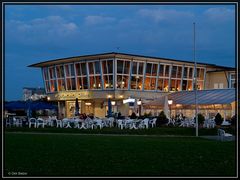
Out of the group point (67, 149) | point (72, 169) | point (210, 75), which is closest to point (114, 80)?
point (210, 75)

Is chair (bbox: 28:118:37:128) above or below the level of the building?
below

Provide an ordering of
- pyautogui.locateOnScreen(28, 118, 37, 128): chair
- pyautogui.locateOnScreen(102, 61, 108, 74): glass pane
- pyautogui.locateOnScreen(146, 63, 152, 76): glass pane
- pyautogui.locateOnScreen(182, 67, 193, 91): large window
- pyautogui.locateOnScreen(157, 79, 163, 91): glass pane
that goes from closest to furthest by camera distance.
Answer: pyautogui.locateOnScreen(28, 118, 37, 128): chair
pyautogui.locateOnScreen(102, 61, 108, 74): glass pane
pyautogui.locateOnScreen(146, 63, 152, 76): glass pane
pyautogui.locateOnScreen(157, 79, 163, 91): glass pane
pyautogui.locateOnScreen(182, 67, 193, 91): large window

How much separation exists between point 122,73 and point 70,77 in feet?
24.5

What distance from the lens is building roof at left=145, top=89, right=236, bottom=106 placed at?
37131 millimetres

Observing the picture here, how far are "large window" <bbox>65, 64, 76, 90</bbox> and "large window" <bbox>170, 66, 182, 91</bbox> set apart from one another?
11.2 meters

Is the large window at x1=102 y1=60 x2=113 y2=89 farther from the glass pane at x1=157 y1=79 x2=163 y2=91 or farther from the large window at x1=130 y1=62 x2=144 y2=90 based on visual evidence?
the glass pane at x1=157 y1=79 x2=163 y2=91

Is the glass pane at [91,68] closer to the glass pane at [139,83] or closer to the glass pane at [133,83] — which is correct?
the glass pane at [133,83]

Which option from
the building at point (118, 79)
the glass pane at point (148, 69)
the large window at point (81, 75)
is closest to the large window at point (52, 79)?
the building at point (118, 79)

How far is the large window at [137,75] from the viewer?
4981 cm

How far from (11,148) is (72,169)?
526 centimetres

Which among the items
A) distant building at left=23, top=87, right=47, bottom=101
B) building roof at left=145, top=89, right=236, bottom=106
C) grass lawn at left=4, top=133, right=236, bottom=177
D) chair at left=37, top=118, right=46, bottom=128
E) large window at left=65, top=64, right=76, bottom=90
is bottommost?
grass lawn at left=4, top=133, right=236, bottom=177

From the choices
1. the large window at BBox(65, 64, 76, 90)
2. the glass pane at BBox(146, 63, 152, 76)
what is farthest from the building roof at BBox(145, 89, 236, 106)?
the large window at BBox(65, 64, 76, 90)

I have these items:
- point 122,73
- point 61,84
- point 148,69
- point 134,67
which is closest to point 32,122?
point 122,73

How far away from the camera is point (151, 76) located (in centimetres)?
5128
